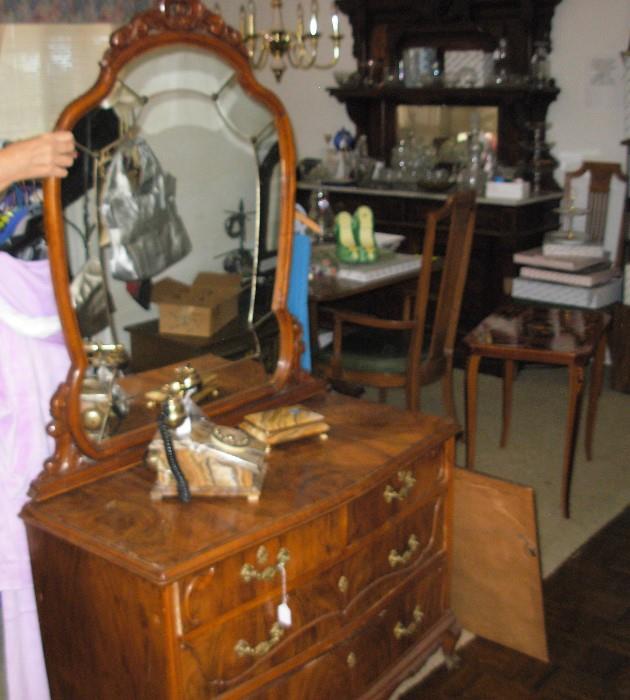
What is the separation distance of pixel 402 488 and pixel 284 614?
39 cm

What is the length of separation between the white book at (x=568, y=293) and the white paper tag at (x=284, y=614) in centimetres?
290

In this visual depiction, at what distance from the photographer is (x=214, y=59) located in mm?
1879

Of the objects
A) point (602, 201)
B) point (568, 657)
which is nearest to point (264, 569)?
point (568, 657)

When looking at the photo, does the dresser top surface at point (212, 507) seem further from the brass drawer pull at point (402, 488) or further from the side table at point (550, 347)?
the side table at point (550, 347)

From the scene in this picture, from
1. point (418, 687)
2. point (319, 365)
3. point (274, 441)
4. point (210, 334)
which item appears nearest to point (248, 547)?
point (274, 441)

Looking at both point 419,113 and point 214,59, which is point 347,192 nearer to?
point 419,113

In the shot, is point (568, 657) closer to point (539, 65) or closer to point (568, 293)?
point (568, 293)

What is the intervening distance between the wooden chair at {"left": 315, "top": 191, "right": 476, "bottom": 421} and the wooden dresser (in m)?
1.25

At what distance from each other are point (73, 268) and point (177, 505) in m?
0.46

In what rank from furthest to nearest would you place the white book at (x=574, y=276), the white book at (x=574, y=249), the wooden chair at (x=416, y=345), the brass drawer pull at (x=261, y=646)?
the white book at (x=574, y=249) < the white book at (x=574, y=276) < the wooden chair at (x=416, y=345) < the brass drawer pull at (x=261, y=646)

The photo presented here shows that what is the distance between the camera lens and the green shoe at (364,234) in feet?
11.9

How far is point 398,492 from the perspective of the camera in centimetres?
194

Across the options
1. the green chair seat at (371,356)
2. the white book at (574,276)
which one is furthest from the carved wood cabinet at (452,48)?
the green chair seat at (371,356)

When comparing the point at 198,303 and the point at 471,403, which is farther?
the point at 471,403
